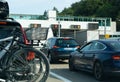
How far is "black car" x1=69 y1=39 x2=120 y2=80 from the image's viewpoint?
1208 centimetres

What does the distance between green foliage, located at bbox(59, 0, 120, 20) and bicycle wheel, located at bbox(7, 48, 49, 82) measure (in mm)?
109607

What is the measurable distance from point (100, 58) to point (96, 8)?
12315 cm

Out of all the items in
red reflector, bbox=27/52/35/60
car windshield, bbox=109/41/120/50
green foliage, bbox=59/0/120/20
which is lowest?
green foliage, bbox=59/0/120/20

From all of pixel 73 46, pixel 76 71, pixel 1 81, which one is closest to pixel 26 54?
pixel 1 81

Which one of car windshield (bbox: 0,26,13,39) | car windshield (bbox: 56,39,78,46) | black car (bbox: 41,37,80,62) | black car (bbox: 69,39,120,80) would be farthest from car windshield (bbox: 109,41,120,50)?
car windshield (bbox: 56,39,78,46)

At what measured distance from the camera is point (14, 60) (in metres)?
8.16

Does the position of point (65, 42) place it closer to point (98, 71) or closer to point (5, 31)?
point (98, 71)

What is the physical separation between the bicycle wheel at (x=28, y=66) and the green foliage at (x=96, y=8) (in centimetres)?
10961

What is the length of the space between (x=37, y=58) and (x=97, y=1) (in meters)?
131

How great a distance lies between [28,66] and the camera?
8.18 m

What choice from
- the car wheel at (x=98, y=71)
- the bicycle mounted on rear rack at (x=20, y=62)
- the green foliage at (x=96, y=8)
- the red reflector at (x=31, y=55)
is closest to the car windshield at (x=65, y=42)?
the car wheel at (x=98, y=71)

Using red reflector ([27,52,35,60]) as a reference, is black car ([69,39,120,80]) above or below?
below

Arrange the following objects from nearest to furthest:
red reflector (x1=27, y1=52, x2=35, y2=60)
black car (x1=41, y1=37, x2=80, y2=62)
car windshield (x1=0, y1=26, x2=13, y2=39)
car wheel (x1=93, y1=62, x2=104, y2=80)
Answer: red reflector (x1=27, y1=52, x2=35, y2=60), car windshield (x1=0, y1=26, x2=13, y2=39), car wheel (x1=93, y1=62, x2=104, y2=80), black car (x1=41, y1=37, x2=80, y2=62)

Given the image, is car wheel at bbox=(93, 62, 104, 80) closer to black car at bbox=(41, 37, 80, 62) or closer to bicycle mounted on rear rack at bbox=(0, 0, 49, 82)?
bicycle mounted on rear rack at bbox=(0, 0, 49, 82)
